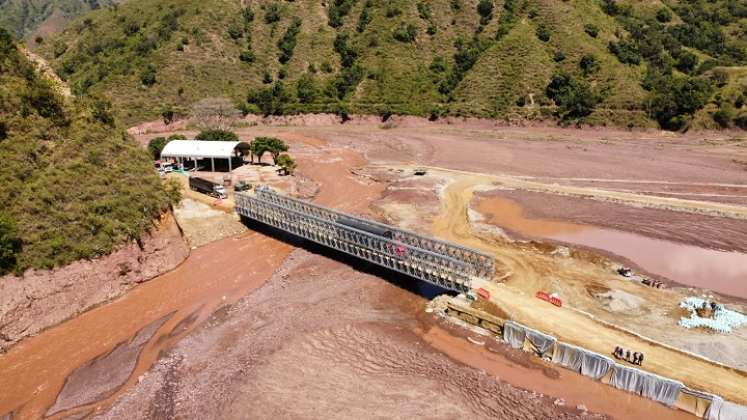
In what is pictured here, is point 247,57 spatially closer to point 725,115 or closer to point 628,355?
point 725,115

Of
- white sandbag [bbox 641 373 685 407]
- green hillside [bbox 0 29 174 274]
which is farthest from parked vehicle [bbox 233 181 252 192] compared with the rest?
white sandbag [bbox 641 373 685 407]

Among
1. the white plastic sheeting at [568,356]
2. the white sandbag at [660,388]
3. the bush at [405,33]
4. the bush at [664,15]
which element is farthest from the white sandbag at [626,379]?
the bush at [664,15]

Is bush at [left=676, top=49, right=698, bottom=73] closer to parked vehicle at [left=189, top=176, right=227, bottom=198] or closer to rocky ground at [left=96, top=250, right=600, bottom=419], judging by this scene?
rocky ground at [left=96, top=250, right=600, bottom=419]

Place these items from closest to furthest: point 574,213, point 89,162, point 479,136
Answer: point 89,162 < point 574,213 < point 479,136

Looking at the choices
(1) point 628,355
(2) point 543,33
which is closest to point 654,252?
(1) point 628,355

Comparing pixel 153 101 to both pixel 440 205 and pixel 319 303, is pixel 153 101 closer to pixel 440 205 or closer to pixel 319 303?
pixel 440 205

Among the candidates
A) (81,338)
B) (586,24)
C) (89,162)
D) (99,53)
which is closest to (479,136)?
(586,24)
